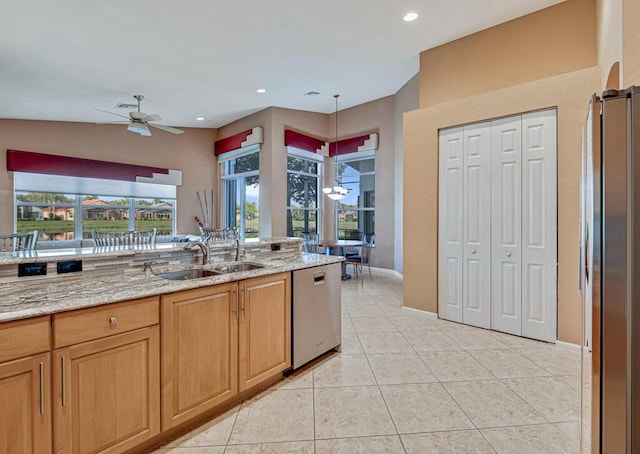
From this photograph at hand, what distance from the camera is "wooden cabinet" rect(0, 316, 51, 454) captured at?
1.22m

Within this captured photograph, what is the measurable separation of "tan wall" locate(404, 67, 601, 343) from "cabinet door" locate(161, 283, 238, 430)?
2.68m

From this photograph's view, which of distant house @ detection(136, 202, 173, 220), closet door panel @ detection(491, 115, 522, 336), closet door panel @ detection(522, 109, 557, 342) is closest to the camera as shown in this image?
closet door panel @ detection(522, 109, 557, 342)

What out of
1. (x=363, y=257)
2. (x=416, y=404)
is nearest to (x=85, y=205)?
(x=363, y=257)

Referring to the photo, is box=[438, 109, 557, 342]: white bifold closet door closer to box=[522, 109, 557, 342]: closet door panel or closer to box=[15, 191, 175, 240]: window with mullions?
box=[522, 109, 557, 342]: closet door panel

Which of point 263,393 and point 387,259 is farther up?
point 387,259

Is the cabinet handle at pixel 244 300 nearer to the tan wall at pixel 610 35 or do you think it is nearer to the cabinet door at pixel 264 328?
the cabinet door at pixel 264 328

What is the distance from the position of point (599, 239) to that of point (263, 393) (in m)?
2.20

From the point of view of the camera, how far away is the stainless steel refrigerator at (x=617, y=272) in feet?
2.92

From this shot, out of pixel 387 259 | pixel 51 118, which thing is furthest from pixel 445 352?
pixel 51 118

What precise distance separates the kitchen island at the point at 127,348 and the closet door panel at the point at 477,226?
233cm

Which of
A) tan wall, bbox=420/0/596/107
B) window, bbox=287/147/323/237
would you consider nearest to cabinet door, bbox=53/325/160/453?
tan wall, bbox=420/0/596/107

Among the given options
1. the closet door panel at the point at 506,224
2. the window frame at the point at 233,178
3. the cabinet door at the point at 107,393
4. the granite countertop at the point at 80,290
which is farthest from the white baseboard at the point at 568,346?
the window frame at the point at 233,178

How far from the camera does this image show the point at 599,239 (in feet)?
3.08

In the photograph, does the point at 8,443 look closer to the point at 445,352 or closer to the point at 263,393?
the point at 263,393
